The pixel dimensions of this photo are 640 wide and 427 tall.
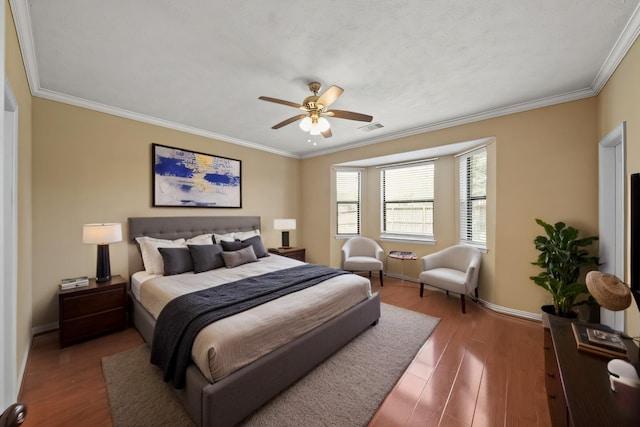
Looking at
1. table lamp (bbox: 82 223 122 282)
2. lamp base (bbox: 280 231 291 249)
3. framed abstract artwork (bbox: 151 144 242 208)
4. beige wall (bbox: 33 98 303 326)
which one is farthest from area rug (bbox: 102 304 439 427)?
lamp base (bbox: 280 231 291 249)

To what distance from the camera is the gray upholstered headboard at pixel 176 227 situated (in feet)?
10.8

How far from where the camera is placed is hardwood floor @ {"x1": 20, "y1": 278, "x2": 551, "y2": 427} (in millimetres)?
1696

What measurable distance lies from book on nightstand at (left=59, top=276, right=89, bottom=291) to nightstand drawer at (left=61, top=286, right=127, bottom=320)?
6.2 inches

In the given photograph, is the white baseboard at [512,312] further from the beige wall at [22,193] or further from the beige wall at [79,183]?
the beige wall at [22,193]

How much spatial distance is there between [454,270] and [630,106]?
2.62 meters

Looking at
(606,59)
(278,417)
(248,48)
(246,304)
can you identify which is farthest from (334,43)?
(278,417)

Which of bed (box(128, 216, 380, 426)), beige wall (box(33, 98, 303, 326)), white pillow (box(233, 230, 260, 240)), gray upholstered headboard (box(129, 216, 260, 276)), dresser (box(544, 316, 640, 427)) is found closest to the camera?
dresser (box(544, 316, 640, 427))

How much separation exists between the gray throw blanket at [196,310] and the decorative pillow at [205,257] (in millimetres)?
742

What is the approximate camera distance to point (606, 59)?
2.17 metres

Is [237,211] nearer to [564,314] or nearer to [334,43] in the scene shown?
[334,43]

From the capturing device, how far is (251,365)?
5.59 ft

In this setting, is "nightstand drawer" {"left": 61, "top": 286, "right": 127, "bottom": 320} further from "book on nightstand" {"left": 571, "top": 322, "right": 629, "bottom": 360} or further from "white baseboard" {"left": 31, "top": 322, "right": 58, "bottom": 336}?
"book on nightstand" {"left": 571, "top": 322, "right": 629, "bottom": 360}

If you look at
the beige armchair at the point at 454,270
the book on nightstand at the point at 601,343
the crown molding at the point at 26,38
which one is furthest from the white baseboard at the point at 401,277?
the crown molding at the point at 26,38

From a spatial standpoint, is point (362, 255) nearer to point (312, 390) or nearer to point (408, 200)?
point (408, 200)
